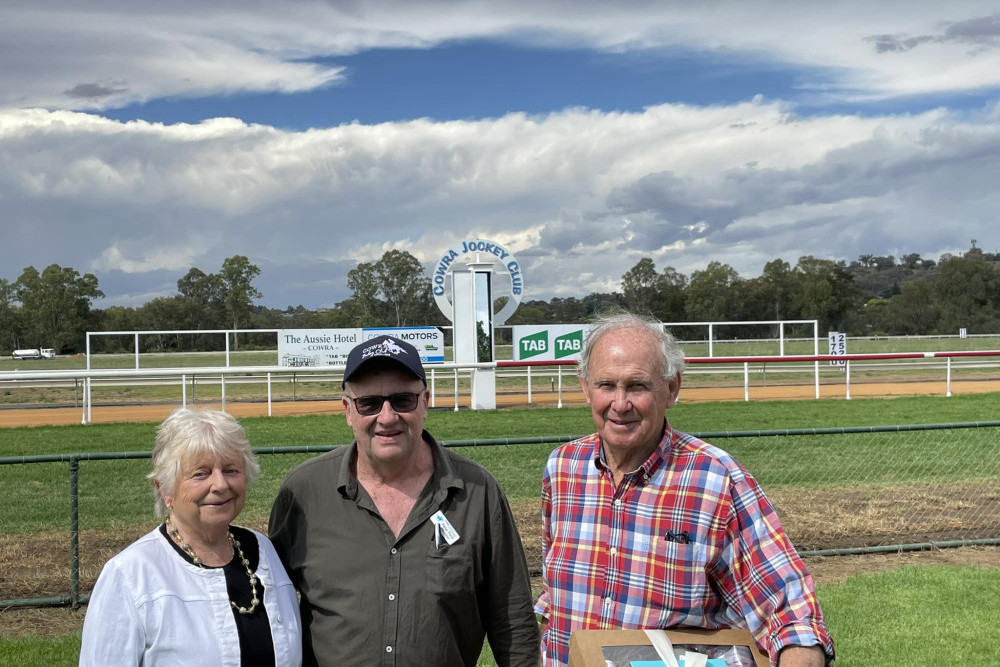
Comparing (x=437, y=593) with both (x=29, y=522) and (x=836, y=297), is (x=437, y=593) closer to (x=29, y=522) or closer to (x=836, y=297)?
(x=29, y=522)

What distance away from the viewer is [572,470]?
100 inches

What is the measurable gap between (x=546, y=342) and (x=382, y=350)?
56.4 ft

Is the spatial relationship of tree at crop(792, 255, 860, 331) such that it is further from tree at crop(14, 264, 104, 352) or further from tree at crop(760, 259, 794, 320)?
tree at crop(14, 264, 104, 352)

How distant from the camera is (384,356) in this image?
106 inches

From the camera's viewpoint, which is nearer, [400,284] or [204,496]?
[204,496]

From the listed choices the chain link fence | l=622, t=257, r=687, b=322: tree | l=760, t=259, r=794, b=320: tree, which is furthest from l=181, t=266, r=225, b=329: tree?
the chain link fence

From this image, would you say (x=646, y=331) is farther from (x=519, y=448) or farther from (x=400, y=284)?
(x=400, y=284)

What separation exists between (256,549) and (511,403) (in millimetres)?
18477

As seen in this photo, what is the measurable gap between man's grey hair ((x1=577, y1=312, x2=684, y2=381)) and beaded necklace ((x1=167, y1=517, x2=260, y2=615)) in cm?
108

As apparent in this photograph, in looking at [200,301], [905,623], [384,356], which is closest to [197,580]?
[384,356]

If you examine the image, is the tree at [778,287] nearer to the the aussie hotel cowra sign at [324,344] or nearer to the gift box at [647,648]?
the the aussie hotel cowra sign at [324,344]

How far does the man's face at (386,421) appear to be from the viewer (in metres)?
2.67

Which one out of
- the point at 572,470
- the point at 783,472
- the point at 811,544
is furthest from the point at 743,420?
the point at 572,470

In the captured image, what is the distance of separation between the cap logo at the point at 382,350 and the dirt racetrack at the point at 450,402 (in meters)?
16.3
